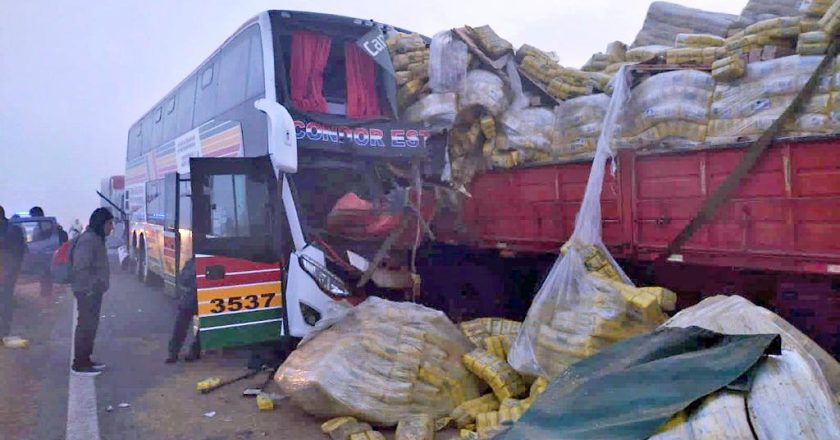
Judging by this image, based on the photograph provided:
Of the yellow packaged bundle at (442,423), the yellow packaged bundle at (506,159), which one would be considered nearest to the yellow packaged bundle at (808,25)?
the yellow packaged bundle at (506,159)

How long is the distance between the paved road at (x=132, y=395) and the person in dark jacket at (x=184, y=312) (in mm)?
176

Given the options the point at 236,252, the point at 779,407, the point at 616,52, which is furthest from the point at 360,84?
the point at 779,407

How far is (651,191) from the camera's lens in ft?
18.1

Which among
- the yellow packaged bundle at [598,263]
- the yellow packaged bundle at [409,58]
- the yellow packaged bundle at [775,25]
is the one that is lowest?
the yellow packaged bundle at [598,263]

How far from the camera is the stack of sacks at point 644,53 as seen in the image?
20.6ft

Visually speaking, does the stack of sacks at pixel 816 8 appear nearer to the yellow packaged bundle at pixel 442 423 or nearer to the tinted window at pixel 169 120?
the yellow packaged bundle at pixel 442 423

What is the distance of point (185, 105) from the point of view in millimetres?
10875

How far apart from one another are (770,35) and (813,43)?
60 centimetres

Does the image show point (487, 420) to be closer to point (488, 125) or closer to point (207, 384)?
point (207, 384)

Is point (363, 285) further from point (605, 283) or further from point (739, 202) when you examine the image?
point (739, 202)

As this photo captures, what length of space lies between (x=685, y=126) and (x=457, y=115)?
8.43 feet

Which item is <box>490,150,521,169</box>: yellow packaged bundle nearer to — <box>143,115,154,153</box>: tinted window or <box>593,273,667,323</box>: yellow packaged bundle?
<box>593,273,667,323</box>: yellow packaged bundle

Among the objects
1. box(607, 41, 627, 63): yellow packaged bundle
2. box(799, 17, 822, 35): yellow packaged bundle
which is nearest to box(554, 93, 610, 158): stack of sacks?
box(607, 41, 627, 63): yellow packaged bundle

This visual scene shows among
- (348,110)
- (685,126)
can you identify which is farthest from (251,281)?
(685,126)
